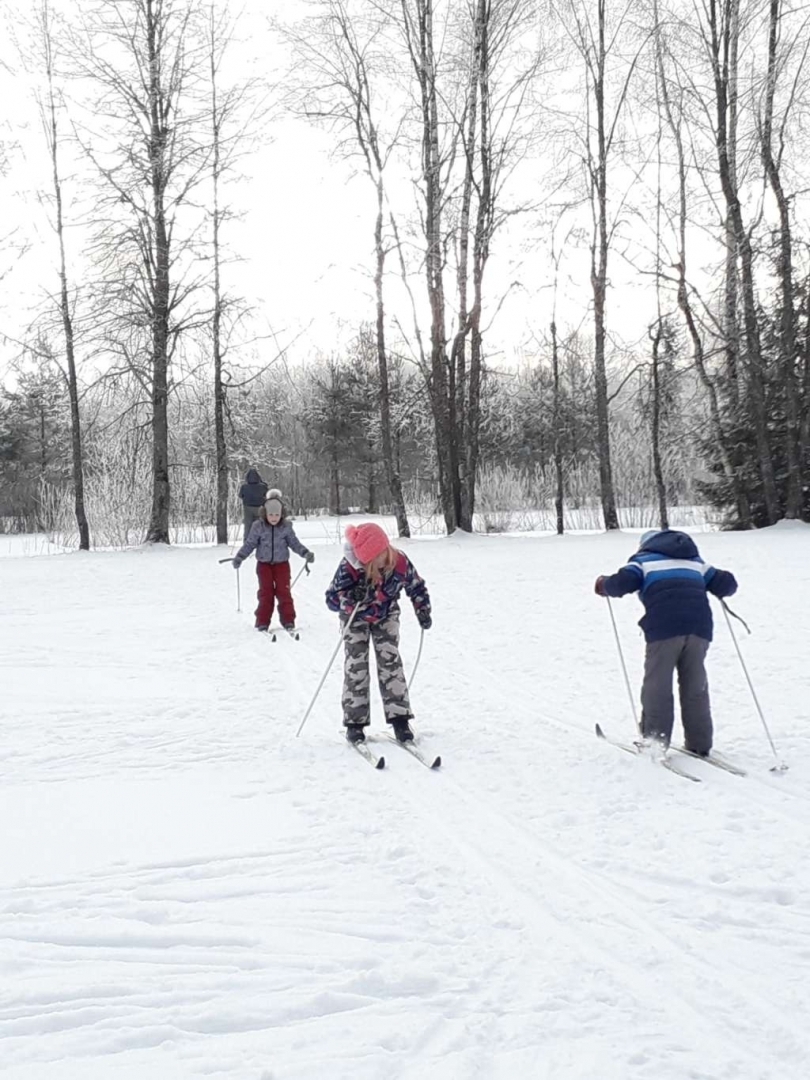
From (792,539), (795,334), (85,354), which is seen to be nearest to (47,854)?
(792,539)

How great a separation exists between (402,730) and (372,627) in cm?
75

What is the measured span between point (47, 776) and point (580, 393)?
120 ft

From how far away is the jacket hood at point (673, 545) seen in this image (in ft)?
17.2

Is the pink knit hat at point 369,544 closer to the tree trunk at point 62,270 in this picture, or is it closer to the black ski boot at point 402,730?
the black ski boot at point 402,730

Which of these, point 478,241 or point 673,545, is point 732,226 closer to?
point 478,241

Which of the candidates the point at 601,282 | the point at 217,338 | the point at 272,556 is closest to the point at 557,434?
the point at 601,282

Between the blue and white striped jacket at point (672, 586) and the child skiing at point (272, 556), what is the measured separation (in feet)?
18.4

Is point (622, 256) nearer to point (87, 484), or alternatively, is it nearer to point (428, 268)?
point (428, 268)

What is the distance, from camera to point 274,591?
10406mm

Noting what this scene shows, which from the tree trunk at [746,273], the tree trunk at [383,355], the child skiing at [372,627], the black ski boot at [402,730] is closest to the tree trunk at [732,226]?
the tree trunk at [746,273]

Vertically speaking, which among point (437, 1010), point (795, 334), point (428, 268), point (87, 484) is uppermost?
point (428, 268)

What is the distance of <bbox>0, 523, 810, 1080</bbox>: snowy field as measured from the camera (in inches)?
96.0

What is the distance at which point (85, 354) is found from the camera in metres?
20.5

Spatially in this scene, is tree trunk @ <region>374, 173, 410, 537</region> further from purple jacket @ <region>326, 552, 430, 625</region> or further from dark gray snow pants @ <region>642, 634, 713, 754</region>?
dark gray snow pants @ <region>642, 634, 713, 754</region>
